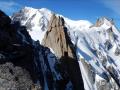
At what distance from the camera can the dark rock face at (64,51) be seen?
385 ft

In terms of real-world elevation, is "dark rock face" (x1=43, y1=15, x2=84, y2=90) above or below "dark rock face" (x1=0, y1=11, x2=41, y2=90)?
above

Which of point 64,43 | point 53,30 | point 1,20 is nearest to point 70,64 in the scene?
point 64,43

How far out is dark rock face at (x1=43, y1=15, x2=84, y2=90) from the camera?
117213 mm

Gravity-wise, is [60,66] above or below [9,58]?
above

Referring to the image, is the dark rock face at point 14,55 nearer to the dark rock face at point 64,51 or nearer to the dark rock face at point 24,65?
the dark rock face at point 24,65

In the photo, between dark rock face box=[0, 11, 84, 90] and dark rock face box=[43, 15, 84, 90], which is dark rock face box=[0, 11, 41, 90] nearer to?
dark rock face box=[0, 11, 84, 90]

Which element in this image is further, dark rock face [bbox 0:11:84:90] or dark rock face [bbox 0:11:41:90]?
dark rock face [bbox 0:11:41:90]

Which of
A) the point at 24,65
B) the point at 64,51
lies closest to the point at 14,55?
the point at 24,65

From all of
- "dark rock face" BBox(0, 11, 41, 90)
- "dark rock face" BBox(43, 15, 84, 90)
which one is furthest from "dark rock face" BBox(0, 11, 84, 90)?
Result: "dark rock face" BBox(43, 15, 84, 90)

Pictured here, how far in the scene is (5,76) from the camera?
6175 centimetres

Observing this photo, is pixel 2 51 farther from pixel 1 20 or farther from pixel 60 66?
pixel 60 66

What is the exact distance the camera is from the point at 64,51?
132750 mm

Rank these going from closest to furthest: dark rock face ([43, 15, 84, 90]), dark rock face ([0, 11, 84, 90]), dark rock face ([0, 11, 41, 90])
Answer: dark rock face ([0, 11, 84, 90]) → dark rock face ([0, 11, 41, 90]) → dark rock face ([43, 15, 84, 90])

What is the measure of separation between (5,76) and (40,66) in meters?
25.3
